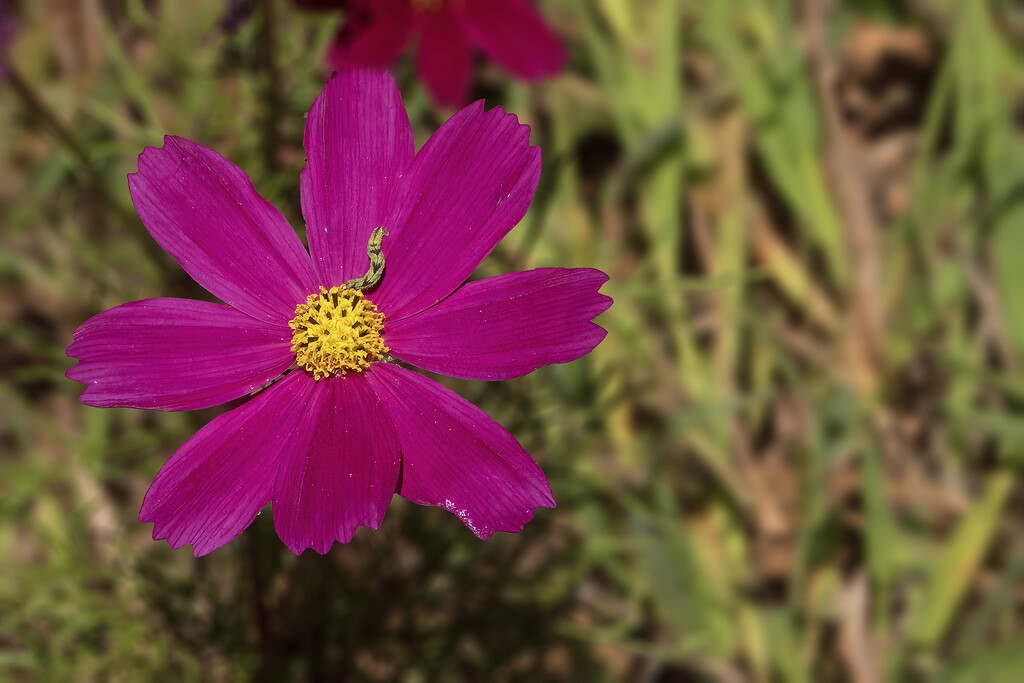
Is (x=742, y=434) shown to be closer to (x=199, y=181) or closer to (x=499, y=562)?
(x=499, y=562)

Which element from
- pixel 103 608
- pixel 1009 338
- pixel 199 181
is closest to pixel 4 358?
pixel 103 608

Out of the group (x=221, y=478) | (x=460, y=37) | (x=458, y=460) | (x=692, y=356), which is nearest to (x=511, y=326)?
(x=458, y=460)

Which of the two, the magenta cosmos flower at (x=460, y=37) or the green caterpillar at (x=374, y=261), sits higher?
the magenta cosmos flower at (x=460, y=37)

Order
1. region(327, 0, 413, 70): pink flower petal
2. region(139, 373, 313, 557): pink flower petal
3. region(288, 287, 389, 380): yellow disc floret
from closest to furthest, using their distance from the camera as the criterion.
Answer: region(139, 373, 313, 557): pink flower petal, region(288, 287, 389, 380): yellow disc floret, region(327, 0, 413, 70): pink flower petal

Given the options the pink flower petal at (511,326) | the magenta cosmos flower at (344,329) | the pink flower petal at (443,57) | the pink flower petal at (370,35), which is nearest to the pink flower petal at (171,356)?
the magenta cosmos flower at (344,329)

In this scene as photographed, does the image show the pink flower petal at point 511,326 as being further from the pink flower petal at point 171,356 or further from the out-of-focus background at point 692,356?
the out-of-focus background at point 692,356

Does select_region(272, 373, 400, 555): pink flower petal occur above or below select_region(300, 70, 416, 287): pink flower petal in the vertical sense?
below

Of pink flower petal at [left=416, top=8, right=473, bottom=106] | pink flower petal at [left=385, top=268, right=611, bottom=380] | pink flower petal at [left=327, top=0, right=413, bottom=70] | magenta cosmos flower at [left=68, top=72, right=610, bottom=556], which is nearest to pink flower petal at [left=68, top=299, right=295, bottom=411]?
magenta cosmos flower at [left=68, top=72, right=610, bottom=556]

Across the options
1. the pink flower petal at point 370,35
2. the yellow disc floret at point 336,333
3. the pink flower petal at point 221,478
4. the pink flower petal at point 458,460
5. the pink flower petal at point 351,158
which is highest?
the pink flower petal at point 370,35

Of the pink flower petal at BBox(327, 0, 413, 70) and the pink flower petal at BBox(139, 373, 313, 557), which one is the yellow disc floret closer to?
the pink flower petal at BBox(139, 373, 313, 557)
